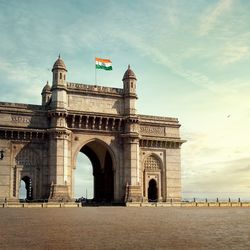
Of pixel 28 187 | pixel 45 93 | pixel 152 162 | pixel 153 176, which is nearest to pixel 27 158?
pixel 28 187

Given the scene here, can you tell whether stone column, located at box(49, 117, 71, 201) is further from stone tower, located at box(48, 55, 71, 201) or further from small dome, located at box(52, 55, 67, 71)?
small dome, located at box(52, 55, 67, 71)

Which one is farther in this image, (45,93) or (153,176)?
(45,93)

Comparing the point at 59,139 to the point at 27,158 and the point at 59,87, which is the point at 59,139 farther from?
the point at 59,87

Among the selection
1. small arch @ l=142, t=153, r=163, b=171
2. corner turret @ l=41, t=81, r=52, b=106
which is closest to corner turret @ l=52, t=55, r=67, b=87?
small arch @ l=142, t=153, r=163, b=171

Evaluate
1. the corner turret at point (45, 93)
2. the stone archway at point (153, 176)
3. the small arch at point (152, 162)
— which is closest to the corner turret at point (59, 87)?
the small arch at point (152, 162)

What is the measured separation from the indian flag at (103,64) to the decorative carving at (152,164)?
13.4m

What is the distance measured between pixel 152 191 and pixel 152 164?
3.99m

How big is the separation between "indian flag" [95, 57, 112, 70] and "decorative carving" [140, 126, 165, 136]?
926 cm

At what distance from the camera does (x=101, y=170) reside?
60.4 meters

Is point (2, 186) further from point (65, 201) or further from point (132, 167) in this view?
point (132, 167)

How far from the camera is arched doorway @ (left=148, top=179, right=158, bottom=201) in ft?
188

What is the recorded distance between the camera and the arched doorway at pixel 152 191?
2250 inches

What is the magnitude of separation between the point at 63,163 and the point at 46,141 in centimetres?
353

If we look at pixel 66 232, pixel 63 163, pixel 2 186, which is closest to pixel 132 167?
pixel 63 163
